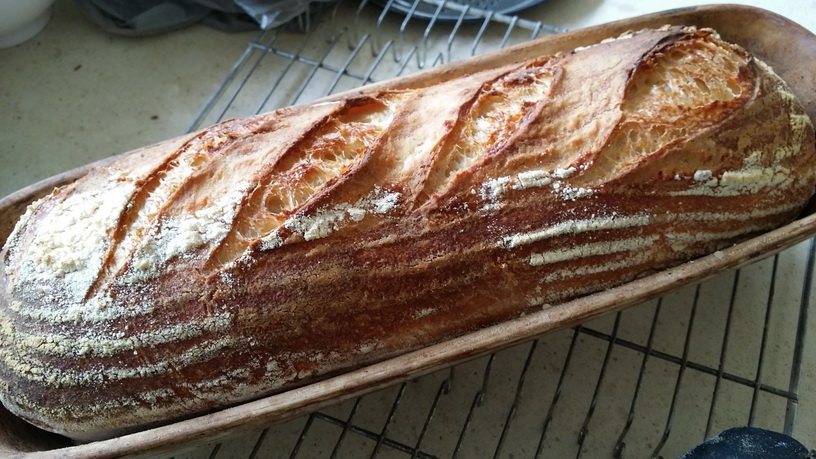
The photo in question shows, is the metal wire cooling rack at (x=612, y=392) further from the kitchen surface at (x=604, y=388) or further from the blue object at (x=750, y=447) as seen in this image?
the blue object at (x=750, y=447)

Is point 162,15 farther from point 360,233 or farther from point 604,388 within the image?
point 604,388

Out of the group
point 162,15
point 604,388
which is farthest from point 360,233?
point 162,15

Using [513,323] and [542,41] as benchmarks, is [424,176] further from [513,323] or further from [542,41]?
[542,41]

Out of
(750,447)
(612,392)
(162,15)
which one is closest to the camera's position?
(750,447)

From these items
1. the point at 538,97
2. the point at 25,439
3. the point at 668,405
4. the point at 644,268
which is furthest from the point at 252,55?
the point at 668,405

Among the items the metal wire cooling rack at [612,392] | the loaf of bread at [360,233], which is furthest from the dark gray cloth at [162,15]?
the metal wire cooling rack at [612,392]
